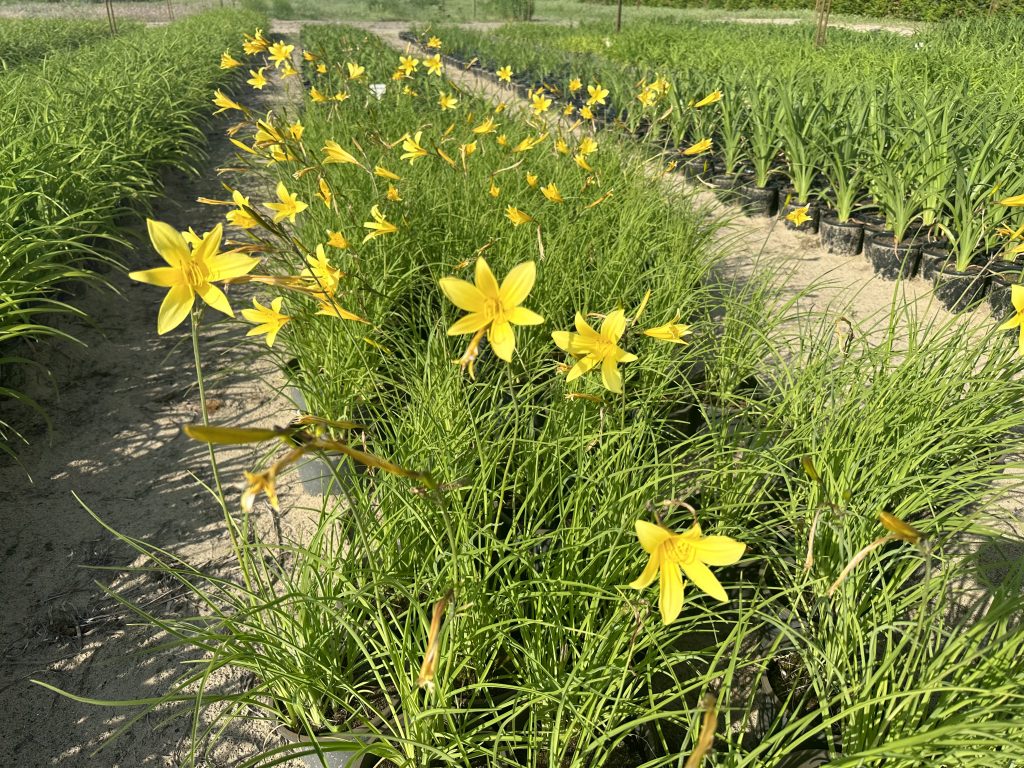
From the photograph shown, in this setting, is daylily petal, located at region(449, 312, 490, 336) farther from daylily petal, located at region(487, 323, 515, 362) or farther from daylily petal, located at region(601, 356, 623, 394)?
daylily petal, located at region(601, 356, 623, 394)

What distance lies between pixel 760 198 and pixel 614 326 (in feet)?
13.1

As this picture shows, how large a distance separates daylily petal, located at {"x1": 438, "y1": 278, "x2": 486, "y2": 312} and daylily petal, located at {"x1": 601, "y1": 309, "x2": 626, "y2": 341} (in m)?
0.24

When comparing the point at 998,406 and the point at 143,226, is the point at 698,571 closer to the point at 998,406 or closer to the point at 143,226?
the point at 998,406

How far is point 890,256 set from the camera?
3.62m

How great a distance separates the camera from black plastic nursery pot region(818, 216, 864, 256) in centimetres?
392

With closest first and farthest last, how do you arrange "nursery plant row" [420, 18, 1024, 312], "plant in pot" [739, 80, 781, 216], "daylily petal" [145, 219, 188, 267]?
"daylily petal" [145, 219, 188, 267]
"nursery plant row" [420, 18, 1024, 312]
"plant in pot" [739, 80, 781, 216]

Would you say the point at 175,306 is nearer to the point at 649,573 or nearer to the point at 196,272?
the point at 196,272

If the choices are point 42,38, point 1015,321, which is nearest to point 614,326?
point 1015,321

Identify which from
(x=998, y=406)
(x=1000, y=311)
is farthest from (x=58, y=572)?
(x=1000, y=311)

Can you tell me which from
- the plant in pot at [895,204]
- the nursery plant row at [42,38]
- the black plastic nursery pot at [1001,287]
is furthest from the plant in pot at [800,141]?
the nursery plant row at [42,38]

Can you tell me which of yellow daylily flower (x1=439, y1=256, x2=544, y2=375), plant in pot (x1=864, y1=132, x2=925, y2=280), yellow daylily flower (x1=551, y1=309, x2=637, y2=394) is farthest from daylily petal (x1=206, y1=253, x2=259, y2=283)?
plant in pot (x1=864, y1=132, x2=925, y2=280)

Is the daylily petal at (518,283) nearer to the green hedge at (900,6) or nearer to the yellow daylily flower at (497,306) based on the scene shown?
the yellow daylily flower at (497,306)

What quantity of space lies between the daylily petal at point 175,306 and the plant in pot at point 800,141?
3.90m

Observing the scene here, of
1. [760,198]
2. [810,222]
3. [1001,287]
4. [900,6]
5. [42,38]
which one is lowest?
[1001,287]
